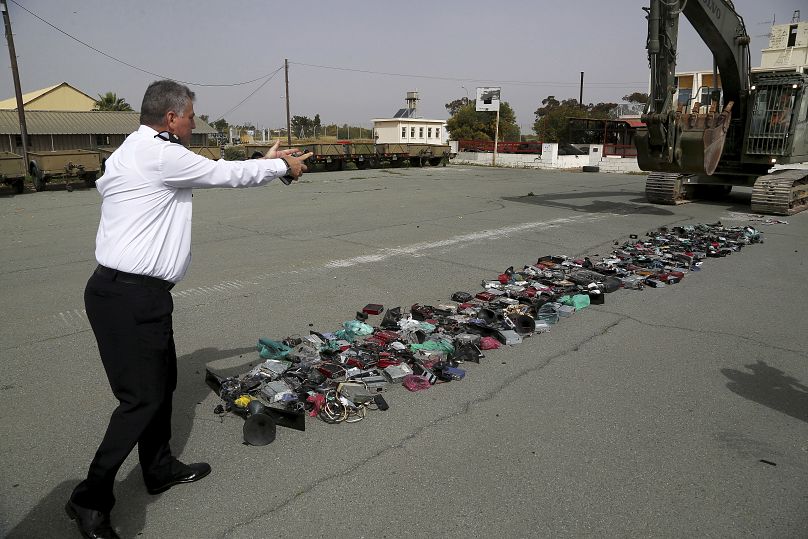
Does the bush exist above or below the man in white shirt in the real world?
above

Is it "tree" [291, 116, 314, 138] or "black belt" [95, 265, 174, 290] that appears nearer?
"black belt" [95, 265, 174, 290]

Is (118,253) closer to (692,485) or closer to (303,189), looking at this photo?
(692,485)

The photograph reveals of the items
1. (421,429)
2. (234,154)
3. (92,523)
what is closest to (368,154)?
(234,154)

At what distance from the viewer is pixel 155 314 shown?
2.89 m

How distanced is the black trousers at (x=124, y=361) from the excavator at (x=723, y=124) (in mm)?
12435

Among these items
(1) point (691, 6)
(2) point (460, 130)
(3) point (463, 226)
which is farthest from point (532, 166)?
(3) point (463, 226)

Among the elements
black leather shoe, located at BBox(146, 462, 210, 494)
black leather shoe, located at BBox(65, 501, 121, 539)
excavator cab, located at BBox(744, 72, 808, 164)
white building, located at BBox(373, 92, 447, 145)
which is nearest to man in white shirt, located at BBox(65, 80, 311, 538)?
black leather shoe, located at BBox(65, 501, 121, 539)

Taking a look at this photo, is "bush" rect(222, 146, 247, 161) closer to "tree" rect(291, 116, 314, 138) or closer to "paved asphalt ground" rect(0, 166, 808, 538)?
"paved asphalt ground" rect(0, 166, 808, 538)

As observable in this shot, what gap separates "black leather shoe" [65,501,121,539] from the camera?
2.83m

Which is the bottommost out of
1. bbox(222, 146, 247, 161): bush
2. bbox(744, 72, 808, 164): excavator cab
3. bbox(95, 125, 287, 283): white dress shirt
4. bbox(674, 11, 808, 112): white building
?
bbox(95, 125, 287, 283): white dress shirt

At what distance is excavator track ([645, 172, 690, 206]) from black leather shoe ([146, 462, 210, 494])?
51.5 feet

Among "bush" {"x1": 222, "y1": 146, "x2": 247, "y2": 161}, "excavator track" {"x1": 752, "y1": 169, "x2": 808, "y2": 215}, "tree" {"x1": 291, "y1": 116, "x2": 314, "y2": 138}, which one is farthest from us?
"tree" {"x1": 291, "y1": 116, "x2": 314, "y2": 138}

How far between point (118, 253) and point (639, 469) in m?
3.23

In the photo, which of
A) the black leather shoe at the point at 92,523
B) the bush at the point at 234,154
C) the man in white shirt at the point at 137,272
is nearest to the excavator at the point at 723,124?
the man in white shirt at the point at 137,272
